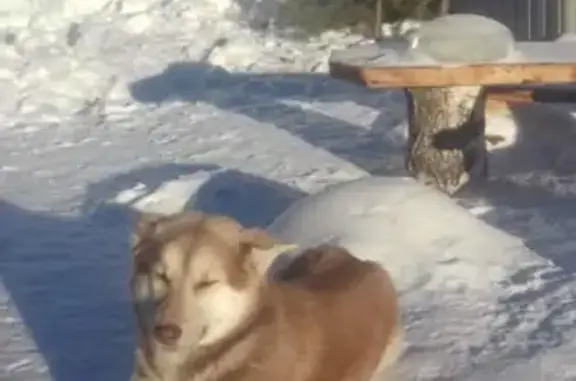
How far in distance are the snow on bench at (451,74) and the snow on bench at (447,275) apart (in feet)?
1.98

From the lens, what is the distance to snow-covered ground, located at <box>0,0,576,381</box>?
4242 mm

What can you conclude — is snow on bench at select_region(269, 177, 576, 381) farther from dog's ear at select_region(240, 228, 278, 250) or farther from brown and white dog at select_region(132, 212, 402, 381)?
dog's ear at select_region(240, 228, 278, 250)

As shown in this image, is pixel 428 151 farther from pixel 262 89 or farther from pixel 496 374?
pixel 262 89

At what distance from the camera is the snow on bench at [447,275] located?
4051mm

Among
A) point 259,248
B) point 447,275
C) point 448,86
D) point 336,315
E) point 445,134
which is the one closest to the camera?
point 259,248

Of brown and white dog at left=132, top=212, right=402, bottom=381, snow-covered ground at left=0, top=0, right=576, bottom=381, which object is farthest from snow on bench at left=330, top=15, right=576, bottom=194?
brown and white dog at left=132, top=212, right=402, bottom=381

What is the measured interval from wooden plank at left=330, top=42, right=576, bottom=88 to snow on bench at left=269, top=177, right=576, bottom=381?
523 mm

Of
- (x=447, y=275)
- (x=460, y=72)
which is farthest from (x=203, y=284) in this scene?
(x=460, y=72)

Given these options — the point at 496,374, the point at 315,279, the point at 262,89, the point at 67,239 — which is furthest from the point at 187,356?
the point at 262,89

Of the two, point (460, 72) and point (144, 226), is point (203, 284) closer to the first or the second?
point (144, 226)

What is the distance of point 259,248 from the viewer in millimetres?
3029

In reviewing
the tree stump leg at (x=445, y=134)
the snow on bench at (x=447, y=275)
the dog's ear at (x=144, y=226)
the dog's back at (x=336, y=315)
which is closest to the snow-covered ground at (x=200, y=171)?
the snow on bench at (x=447, y=275)

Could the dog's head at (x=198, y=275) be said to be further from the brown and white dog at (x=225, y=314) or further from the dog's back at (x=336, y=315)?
the dog's back at (x=336, y=315)

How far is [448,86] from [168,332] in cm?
328
